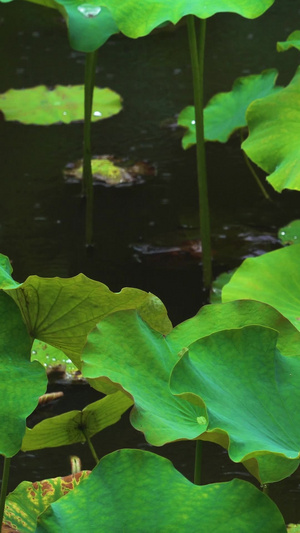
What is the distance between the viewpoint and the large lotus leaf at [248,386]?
31.6 inches

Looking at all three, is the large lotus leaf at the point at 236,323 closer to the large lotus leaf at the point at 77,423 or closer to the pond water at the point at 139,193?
the large lotus leaf at the point at 77,423

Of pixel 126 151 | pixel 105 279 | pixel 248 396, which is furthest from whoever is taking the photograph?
pixel 126 151

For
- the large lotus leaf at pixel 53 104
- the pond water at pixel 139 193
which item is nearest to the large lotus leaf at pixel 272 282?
the pond water at pixel 139 193

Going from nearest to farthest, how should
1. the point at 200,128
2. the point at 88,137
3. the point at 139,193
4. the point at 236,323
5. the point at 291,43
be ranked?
the point at 236,323 → the point at 291,43 → the point at 200,128 → the point at 88,137 → the point at 139,193

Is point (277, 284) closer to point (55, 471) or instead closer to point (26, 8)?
point (55, 471)

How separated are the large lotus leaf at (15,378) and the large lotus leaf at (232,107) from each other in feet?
4.19

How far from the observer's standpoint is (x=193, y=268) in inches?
80.7

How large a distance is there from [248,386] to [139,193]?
1.57 meters

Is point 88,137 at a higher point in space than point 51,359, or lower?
higher

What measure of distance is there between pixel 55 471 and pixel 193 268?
0.72 meters

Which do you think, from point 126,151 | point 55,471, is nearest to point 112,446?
point 55,471

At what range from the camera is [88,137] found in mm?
2021

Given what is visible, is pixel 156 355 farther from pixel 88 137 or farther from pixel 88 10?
pixel 88 137

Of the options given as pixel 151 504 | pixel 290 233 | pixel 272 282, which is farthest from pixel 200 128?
pixel 151 504
